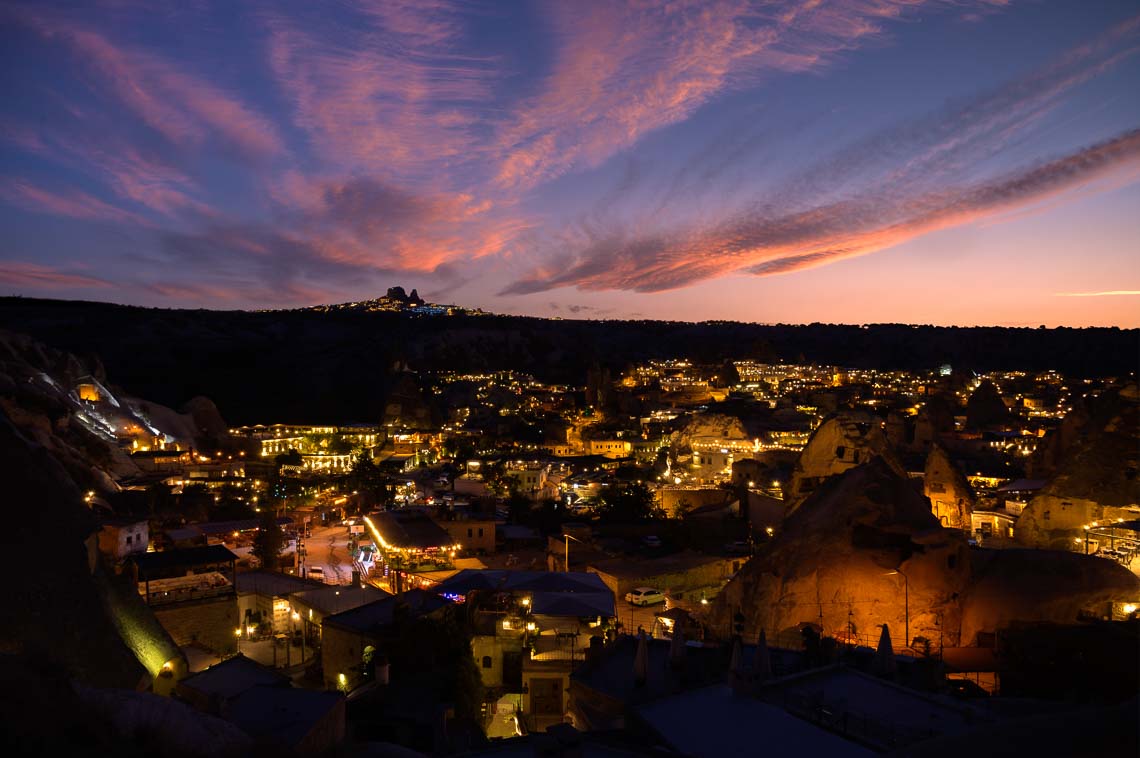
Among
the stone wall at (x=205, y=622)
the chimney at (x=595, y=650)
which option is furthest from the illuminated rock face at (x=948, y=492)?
the stone wall at (x=205, y=622)

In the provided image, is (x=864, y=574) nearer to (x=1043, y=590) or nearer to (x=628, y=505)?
(x=1043, y=590)

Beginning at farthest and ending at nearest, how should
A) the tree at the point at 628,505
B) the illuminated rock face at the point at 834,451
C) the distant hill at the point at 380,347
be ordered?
1. the distant hill at the point at 380,347
2. the tree at the point at 628,505
3. the illuminated rock face at the point at 834,451

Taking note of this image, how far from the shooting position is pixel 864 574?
15312 mm

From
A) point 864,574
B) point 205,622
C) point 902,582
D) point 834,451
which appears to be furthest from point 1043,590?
point 205,622

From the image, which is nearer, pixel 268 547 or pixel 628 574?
pixel 628 574

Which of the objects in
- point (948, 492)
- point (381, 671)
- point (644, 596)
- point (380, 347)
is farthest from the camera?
point (380, 347)

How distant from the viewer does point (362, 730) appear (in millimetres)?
11414

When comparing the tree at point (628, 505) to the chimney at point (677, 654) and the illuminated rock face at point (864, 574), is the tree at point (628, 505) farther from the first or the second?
the chimney at point (677, 654)

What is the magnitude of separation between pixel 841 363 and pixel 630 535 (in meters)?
119

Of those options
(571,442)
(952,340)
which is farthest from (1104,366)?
(571,442)

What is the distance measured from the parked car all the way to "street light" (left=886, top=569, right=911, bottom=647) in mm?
7045

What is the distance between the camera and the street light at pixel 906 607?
48.0 feet

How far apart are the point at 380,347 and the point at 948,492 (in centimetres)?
9156

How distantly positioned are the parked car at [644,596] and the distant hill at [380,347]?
2676 inches
